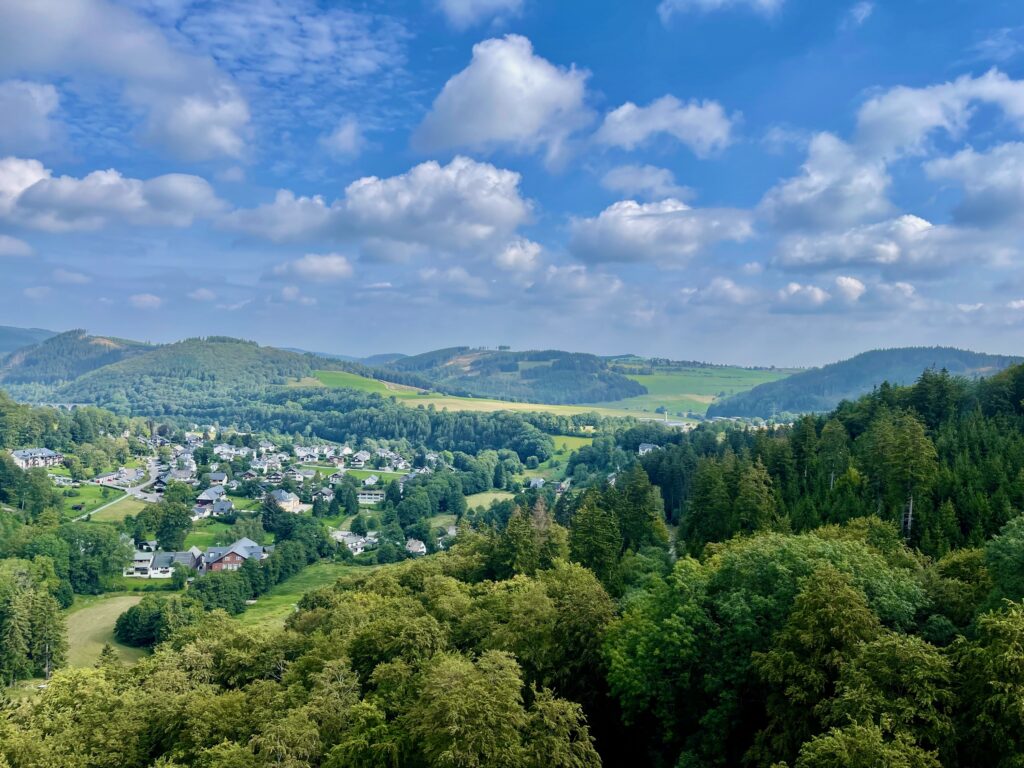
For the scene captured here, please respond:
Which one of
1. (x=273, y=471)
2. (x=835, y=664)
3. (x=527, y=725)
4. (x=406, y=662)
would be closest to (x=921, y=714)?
(x=835, y=664)

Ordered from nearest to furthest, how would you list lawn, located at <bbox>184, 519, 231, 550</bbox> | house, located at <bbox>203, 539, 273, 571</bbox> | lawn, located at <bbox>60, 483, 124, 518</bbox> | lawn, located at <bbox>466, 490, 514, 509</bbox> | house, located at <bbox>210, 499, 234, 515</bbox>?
1. house, located at <bbox>203, 539, 273, 571</bbox>
2. lawn, located at <bbox>184, 519, 231, 550</bbox>
3. lawn, located at <bbox>60, 483, 124, 518</bbox>
4. house, located at <bbox>210, 499, 234, 515</bbox>
5. lawn, located at <bbox>466, 490, 514, 509</bbox>

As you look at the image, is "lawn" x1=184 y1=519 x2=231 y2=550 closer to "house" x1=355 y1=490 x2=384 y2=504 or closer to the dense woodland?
"house" x1=355 y1=490 x2=384 y2=504

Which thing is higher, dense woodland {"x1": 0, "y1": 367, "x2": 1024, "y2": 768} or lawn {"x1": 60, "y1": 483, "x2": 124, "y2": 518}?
dense woodland {"x1": 0, "y1": 367, "x2": 1024, "y2": 768}

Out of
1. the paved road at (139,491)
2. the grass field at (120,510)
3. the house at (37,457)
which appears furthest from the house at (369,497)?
the house at (37,457)

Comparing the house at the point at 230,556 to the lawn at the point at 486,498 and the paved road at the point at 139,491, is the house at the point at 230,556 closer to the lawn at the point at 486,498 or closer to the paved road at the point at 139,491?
the paved road at the point at 139,491

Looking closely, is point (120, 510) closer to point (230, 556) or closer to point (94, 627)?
point (230, 556)

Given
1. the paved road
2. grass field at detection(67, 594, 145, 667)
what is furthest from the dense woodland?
the paved road

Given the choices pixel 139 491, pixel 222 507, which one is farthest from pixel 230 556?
pixel 139 491

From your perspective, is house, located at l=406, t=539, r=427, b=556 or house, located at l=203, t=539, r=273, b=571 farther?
house, located at l=406, t=539, r=427, b=556
